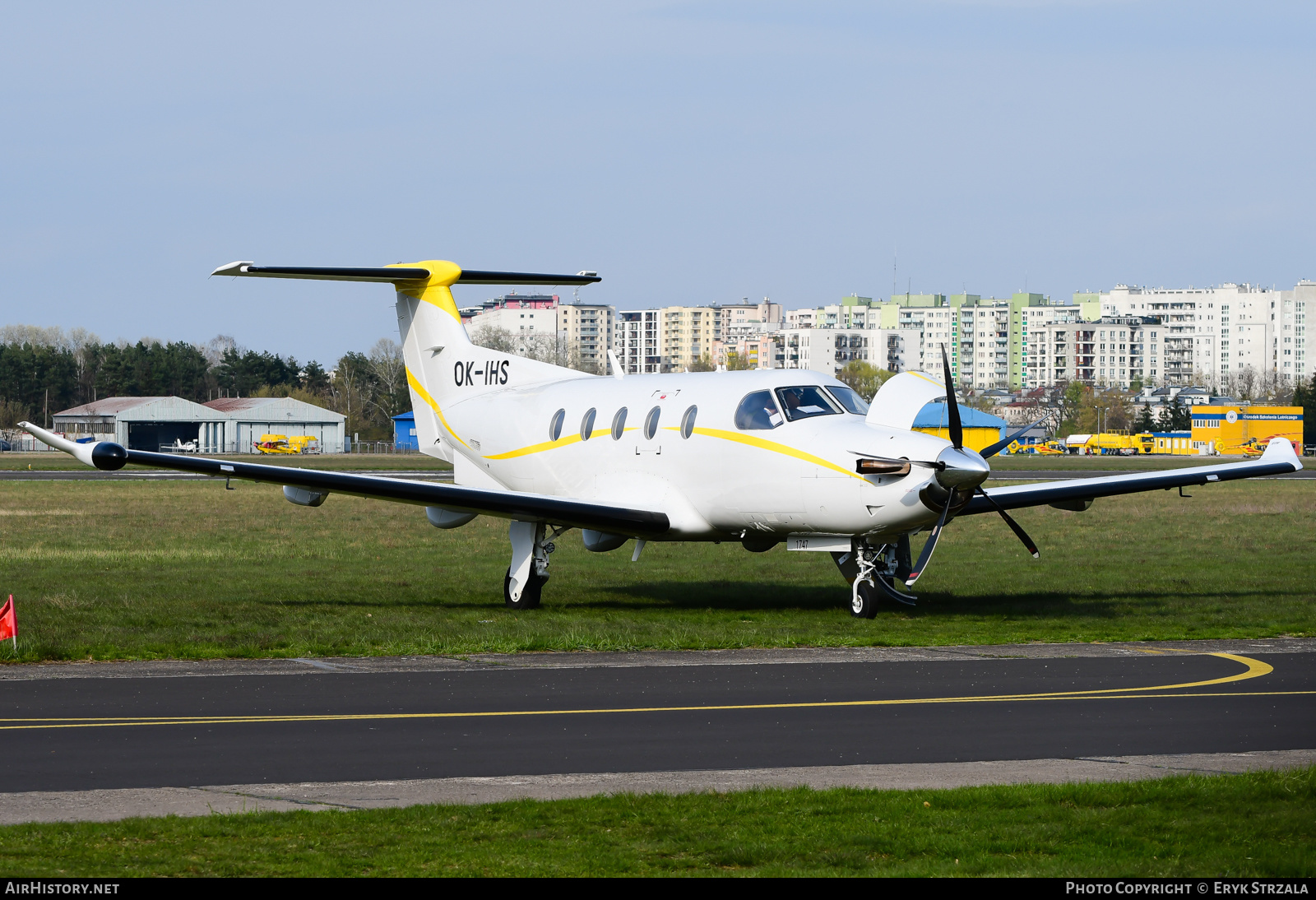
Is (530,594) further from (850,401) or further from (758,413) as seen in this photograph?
(850,401)

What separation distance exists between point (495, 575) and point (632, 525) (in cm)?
761

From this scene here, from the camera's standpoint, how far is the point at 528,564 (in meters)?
21.7

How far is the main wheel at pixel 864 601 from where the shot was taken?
2008 centimetres

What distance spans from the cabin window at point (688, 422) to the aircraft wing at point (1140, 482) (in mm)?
4465

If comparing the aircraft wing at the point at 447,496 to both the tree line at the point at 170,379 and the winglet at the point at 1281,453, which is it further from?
the tree line at the point at 170,379

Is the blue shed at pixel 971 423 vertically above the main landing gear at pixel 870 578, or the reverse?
the main landing gear at pixel 870 578

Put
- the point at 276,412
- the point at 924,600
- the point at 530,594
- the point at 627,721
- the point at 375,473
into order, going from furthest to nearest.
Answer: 1. the point at 276,412
2. the point at 375,473
3. the point at 924,600
4. the point at 530,594
5. the point at 627,721

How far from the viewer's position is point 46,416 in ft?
577

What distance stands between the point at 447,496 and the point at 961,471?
7118 millimetres

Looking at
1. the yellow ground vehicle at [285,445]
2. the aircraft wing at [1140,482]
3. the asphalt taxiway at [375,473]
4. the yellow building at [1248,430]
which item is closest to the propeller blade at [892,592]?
the aircraft wing at [1140,482]

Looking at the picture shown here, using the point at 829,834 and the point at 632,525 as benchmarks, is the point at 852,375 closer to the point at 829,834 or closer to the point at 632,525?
the point at 632,525

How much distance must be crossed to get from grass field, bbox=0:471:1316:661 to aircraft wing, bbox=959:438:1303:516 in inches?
65.6

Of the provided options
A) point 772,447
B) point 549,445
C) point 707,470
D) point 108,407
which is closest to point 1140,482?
point 772,447

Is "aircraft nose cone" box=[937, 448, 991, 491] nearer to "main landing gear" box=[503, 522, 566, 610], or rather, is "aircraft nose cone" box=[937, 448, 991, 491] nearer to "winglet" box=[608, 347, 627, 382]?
"main landing gear" box=[503, 522, 566, 610]
